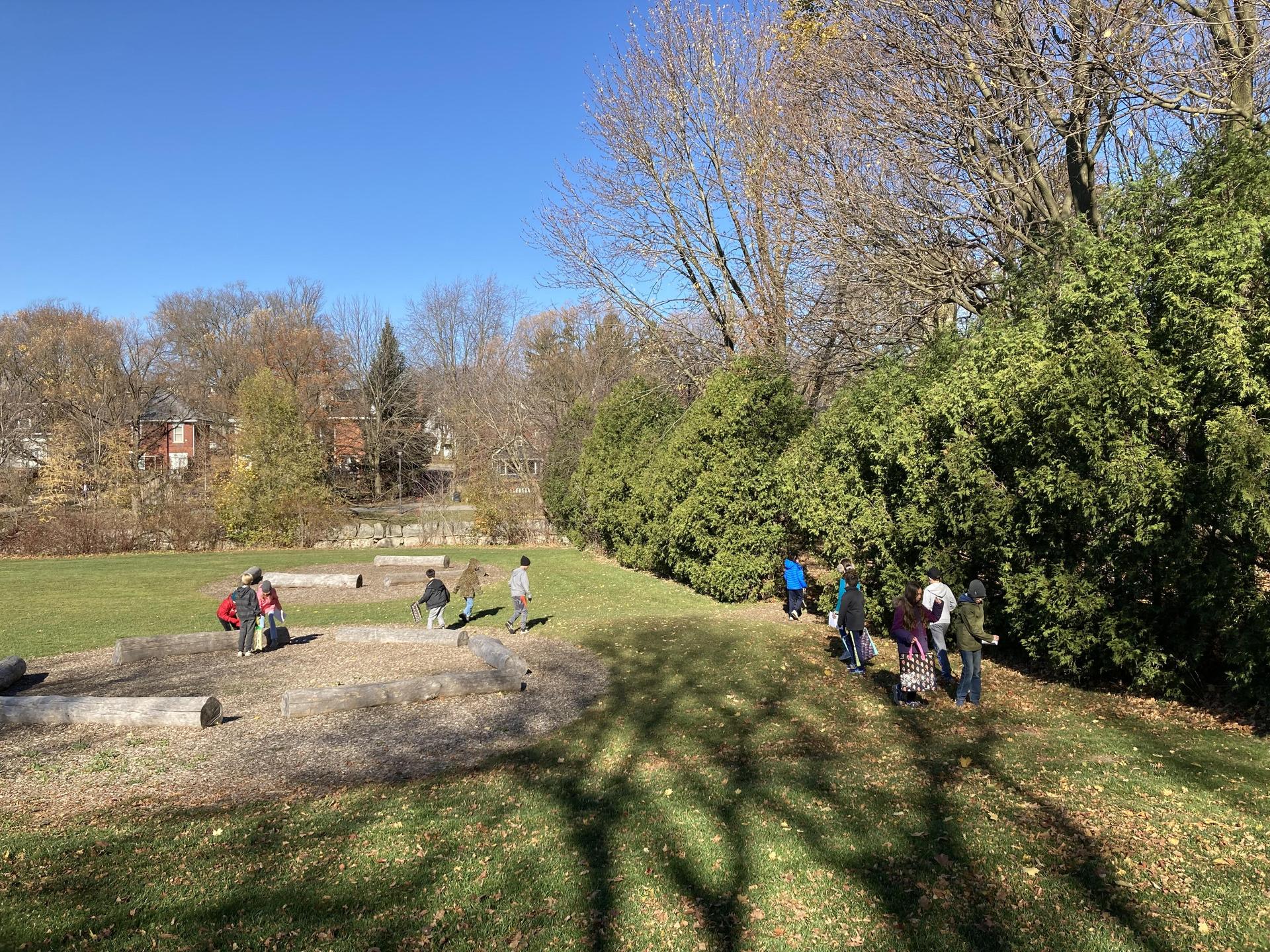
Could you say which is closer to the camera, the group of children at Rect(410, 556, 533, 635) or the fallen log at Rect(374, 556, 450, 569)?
the group of children at Rect(410, 556, 533, 635)

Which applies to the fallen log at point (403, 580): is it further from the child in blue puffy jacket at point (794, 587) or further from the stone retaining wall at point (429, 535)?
the stone retaining wall at point (429, 535)

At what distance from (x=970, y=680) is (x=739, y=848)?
489 centimetres

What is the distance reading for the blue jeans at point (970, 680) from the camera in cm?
927

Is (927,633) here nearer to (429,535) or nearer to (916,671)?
(916,671)

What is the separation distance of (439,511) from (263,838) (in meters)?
34.6

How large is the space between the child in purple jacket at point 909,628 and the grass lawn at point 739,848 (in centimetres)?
28

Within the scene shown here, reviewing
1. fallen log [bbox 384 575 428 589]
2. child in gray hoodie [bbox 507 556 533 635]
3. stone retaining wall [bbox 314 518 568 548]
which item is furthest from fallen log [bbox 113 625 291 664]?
stone retaining wall [bbox 314 518 568 548]

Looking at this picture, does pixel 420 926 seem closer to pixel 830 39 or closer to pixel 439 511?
pixel 830 39

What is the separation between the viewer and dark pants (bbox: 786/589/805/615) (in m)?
15.9

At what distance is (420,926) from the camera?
4.82 meters

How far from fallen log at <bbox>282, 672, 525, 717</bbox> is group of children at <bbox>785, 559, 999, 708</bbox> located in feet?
16.8

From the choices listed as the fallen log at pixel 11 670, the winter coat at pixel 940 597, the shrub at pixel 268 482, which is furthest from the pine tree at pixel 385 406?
the winter coat at pixel 940 597

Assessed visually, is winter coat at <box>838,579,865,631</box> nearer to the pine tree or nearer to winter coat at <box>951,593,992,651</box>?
winter coat at <box>951,593,992,651</box>

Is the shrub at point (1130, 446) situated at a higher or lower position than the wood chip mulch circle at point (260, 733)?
higher
